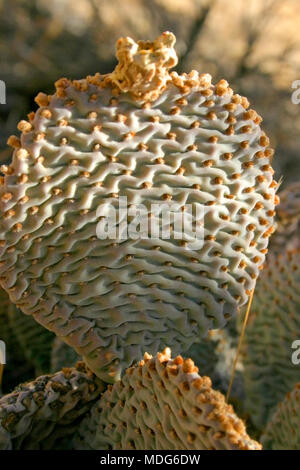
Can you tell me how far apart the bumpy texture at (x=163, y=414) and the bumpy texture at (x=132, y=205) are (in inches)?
4.0

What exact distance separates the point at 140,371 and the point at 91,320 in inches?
6.9

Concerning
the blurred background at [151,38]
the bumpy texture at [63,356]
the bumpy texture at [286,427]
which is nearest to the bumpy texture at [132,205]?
the bumpy texture at [286,427]

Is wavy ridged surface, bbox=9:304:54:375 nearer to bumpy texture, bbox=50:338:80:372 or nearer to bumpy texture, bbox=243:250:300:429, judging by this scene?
bumpy texture, bbox=50:338:80:372

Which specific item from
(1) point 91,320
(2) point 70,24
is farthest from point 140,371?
(2) point 70,24

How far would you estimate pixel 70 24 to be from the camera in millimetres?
4605

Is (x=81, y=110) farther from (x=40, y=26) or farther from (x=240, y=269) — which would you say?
(x=40, y=26)

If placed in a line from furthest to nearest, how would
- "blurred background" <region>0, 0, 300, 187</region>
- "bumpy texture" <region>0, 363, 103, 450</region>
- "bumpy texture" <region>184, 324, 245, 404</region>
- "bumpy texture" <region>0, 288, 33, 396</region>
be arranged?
1. "blurred background" <region>0, 0, 300, 187</region>
2. "bumpy texture" <region>0, 288, 33, 396</region>
3. "bumpy texture" <region>184, 324, 245, 404</region>
4. "bumpy texture" <region>0, 363, 103, 450</region>

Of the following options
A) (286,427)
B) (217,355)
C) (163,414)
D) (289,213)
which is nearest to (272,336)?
(217,355)

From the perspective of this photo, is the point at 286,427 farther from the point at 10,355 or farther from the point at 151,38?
the point at 151,38

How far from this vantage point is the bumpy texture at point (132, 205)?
118cm

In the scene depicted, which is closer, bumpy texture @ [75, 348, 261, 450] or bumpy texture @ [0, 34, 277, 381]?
bumpy texture @ [75, 348, 261, 450]

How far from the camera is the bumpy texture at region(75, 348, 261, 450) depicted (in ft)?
3.33

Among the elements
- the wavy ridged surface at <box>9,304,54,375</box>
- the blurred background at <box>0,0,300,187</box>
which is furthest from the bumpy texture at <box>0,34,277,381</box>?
the blurred background at <box>0,0,300,187</box>

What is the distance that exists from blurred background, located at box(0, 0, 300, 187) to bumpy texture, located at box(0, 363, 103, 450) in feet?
11.5
